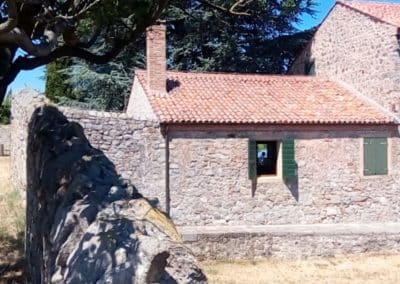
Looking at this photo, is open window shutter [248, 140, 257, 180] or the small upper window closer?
open window shutter [248, 140, 257, 180]

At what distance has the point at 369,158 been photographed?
14.9 meters

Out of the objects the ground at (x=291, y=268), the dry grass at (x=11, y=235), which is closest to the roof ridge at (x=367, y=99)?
the ground at (x=291, y=268)

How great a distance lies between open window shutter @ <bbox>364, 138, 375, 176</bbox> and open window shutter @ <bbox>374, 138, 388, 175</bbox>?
0.12 m

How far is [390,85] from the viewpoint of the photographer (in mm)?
15164

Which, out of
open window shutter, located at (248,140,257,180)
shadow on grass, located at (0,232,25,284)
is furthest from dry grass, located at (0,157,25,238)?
open window shutter, located at (248,140,257,180)

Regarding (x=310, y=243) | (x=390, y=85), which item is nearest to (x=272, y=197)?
(x=310, y=243)

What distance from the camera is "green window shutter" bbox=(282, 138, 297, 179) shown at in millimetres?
14398

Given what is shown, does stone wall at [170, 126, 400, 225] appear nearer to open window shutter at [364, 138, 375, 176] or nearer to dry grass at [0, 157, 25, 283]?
open window shutter at [364, 138, 375, 176]

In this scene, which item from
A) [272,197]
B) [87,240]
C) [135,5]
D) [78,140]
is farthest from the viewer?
[272,197]

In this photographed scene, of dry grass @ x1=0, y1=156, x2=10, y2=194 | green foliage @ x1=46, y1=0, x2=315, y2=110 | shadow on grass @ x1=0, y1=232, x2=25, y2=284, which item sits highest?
green foliage @ x1=46, y1=0, x2=315, y2=110

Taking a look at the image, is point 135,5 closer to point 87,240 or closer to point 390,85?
point 87,240

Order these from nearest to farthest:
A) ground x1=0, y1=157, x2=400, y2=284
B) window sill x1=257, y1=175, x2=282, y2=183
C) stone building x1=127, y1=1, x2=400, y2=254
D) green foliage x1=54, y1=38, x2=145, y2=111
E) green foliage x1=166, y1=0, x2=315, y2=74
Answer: ground x1=0, y1=157, x2=400, y2=284
stone building x1=127, y1=1, x2=400, y2=254
window sill x1=257, y1=175, x2=282, y2=183
green foliage x1=54, y1=38, x2=145, y2=111
green foliage x1=166, y1=0, x2=315, y2=74

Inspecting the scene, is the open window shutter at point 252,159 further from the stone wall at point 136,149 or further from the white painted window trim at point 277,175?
the stone wall at point 136,149

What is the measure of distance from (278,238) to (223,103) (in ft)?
14.1
